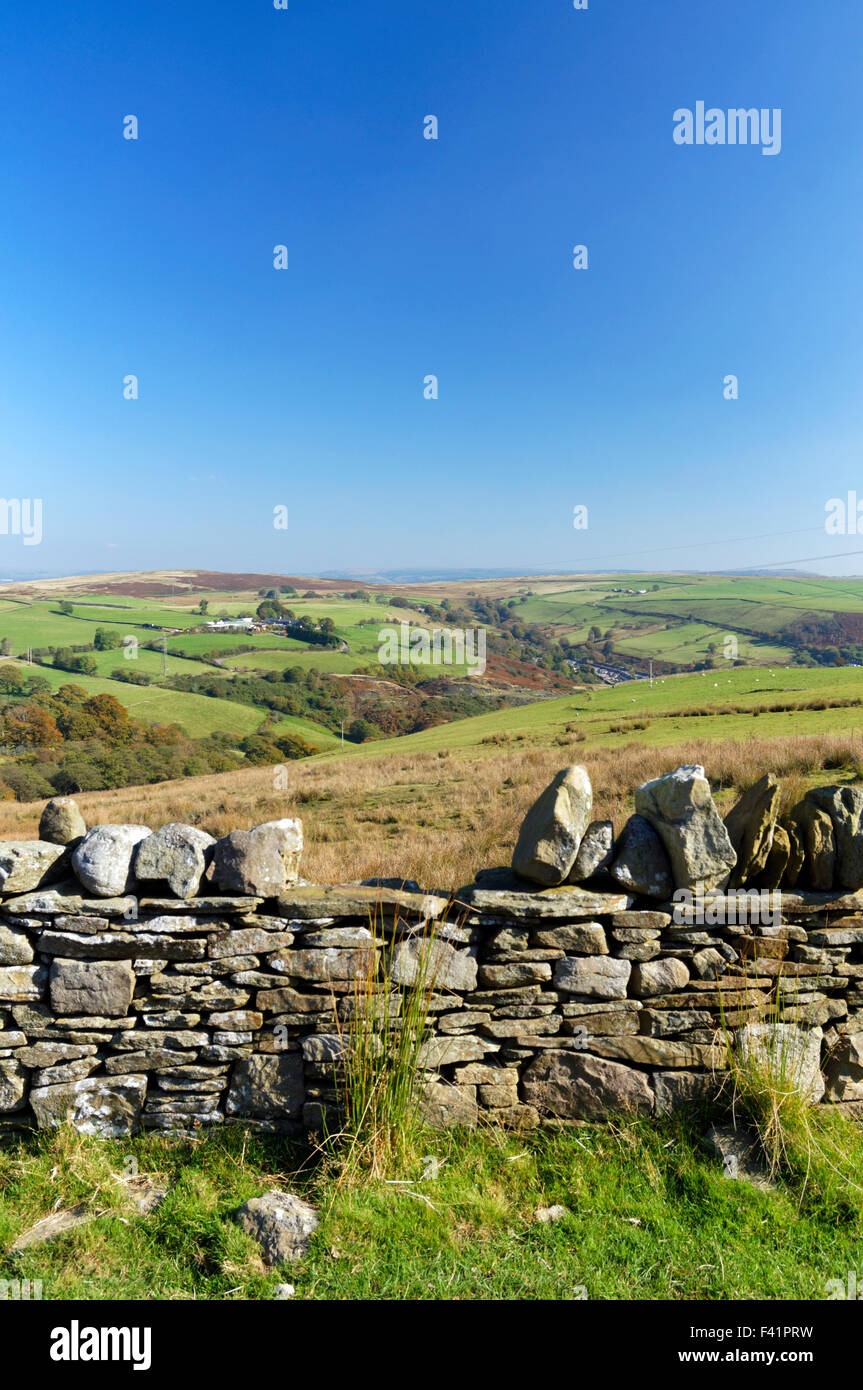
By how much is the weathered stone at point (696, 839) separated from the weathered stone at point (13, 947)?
374 cm

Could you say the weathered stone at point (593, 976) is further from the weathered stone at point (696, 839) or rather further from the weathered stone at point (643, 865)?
the weathered stone at point (696, 839)

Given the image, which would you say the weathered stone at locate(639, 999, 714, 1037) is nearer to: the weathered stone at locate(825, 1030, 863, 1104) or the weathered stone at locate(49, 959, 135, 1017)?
the weathered stone at locate(825, 1030, 863, 1104)

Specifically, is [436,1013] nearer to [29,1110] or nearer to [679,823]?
[679,823]

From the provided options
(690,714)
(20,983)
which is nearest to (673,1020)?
(20,983)

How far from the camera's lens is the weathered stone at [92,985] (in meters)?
3.74

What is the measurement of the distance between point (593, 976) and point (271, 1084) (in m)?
1.96

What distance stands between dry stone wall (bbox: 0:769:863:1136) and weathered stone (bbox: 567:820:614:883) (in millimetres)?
13

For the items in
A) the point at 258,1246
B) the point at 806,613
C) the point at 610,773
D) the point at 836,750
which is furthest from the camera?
the point at 806,613

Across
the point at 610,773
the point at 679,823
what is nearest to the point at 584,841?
the point at 679,823

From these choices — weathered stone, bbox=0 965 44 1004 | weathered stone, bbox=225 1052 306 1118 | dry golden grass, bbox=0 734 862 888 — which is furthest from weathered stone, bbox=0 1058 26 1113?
dry golden grass, bbox=0 734 862 888

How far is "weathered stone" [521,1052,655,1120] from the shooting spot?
376cm

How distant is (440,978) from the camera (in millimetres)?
3689

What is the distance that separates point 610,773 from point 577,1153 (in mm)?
8253
